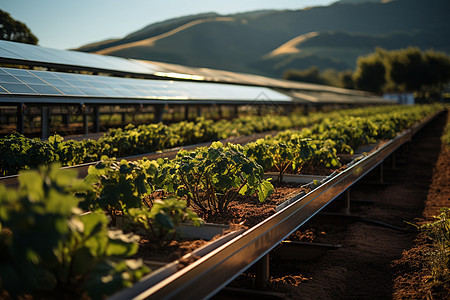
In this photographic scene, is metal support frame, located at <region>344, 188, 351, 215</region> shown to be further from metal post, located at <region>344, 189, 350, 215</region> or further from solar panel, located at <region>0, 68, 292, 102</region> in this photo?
solar panel, located at <region>0, 68, 292, 102</region>

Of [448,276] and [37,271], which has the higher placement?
[37,271]

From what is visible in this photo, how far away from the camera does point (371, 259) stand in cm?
517

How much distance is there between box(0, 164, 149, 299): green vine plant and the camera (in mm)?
1671

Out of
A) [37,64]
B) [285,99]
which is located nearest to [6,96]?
[37,64]

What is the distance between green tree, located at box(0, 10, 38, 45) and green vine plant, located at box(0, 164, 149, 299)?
138ft

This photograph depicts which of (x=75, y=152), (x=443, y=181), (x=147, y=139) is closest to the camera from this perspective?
(x=75, y=152)

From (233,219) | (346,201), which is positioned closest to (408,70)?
(346,201)

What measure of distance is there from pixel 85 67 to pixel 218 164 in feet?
37.9

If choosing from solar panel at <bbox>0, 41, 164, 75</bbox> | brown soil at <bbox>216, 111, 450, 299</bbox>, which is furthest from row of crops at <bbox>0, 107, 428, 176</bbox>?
solar panel at <bbox>0, 41, 164, 75</bbox>

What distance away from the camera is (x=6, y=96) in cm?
810

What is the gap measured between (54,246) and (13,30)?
145ft

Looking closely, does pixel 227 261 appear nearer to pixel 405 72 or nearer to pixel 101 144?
pixel 101 144

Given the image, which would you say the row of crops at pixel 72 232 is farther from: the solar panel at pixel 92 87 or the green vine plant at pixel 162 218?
the solar panel at pixel 92 87

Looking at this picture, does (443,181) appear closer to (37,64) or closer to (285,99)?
(37,64)
